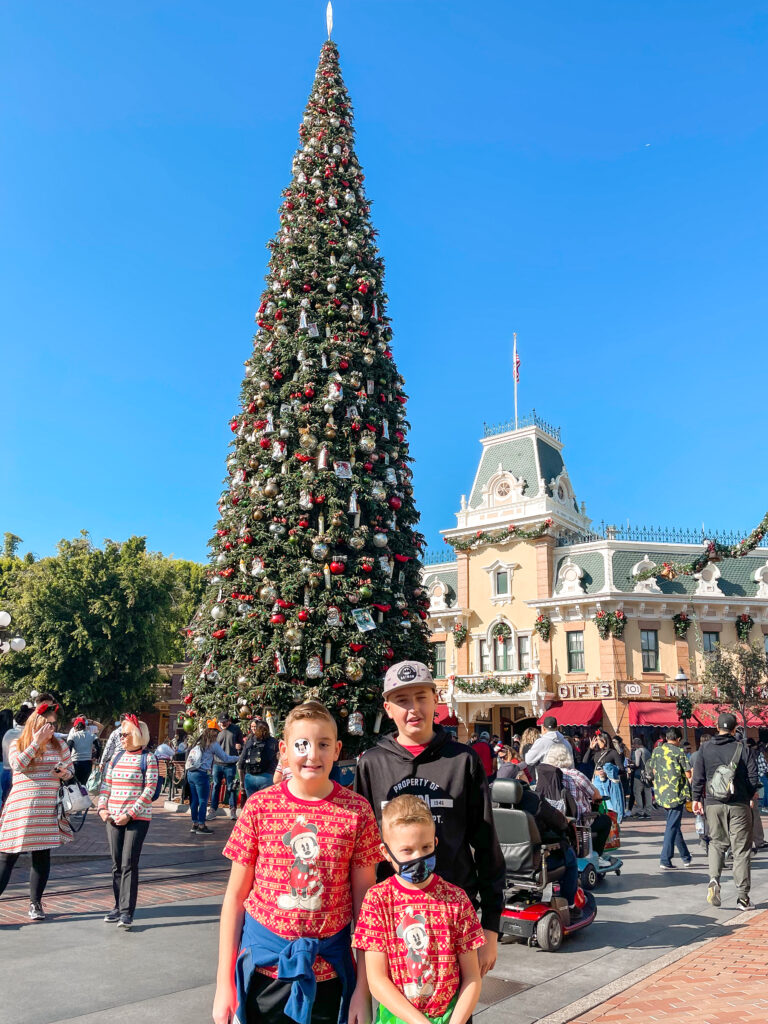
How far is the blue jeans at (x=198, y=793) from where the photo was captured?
39.4 feet

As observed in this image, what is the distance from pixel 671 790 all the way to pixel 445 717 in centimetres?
1983

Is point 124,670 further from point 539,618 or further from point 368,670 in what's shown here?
point 368,670

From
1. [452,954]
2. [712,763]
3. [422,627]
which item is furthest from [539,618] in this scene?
[452,954]

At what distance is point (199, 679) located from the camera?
1321cm

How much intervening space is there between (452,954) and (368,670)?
969 centimetres

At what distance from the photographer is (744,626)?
3250 centimetres

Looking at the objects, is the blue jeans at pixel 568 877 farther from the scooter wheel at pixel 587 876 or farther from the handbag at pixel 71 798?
the handbag at pixel 71 798

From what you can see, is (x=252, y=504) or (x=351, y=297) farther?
(x=351, y=297)

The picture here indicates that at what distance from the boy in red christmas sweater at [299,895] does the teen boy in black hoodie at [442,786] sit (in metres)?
0.40

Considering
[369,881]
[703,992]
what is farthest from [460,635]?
[369,881]

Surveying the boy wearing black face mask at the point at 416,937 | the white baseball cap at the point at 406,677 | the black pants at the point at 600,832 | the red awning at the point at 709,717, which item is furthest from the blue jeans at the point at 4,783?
the red awning at the point at 709,717

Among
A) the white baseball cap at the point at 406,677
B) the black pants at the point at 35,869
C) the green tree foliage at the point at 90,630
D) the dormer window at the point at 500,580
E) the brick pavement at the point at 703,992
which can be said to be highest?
the dormer window at the point at 500,580

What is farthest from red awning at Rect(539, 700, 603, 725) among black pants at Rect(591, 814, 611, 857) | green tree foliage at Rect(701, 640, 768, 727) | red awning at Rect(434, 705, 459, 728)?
black pants at Rect(591, 814, 611, 857)

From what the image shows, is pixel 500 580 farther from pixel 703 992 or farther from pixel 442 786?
pixel 442 786
